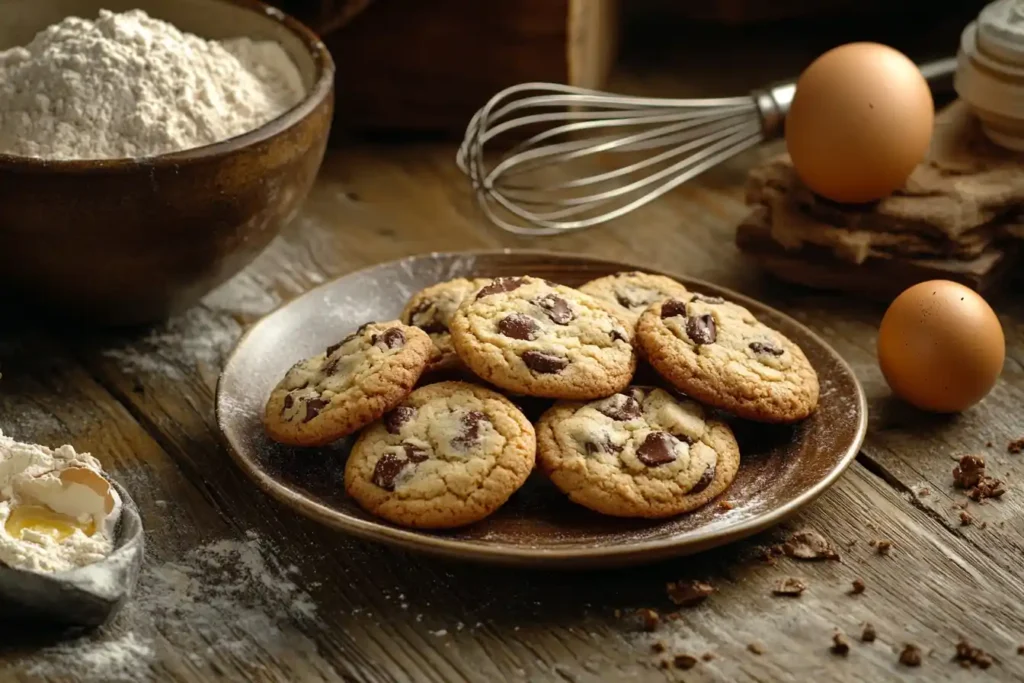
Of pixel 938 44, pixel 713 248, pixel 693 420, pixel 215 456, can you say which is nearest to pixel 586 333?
pixel 693 420

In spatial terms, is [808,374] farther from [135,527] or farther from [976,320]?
[135,527]

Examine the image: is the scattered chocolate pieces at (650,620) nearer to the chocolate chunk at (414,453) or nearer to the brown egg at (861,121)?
the chocolate chunk at (414,453)

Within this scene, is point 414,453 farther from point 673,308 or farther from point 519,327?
point 673,308

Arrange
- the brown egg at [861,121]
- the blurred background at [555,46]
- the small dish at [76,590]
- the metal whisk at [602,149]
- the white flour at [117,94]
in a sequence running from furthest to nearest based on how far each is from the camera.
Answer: the blurred background at [555,46], the metal whisk at [602,149], the brown egg at [861,121], the white flour at [117,94], the small dish at [76,590]

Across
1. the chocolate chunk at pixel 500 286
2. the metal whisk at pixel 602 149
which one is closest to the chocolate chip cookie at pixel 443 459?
the chocolate chunk at pixel 500 286

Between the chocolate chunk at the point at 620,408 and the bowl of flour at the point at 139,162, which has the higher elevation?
the bowl of flour at the point at 139,162

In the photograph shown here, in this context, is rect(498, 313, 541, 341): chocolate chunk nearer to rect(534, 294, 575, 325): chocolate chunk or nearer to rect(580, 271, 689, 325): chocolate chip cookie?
rect(534, 294, 575, 325): chocolate chunk
